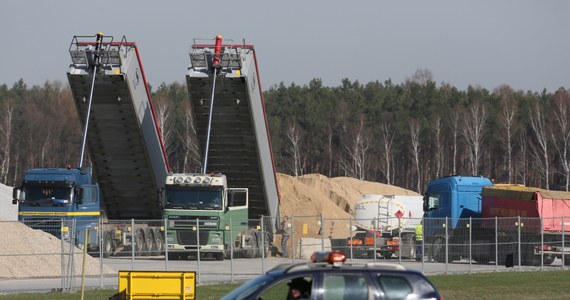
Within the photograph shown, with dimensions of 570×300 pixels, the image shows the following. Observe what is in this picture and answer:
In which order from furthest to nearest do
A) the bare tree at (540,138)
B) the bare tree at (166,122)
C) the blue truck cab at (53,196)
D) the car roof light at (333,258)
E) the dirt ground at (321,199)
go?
the bare tree at (166,122), the bare tree at (540,138), the dirt ground at (321,199), the blue truck cab at (53,196), the car roof light at (333,258)

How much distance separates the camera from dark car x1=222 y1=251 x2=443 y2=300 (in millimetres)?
12530

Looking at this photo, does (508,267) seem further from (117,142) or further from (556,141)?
(556,141)

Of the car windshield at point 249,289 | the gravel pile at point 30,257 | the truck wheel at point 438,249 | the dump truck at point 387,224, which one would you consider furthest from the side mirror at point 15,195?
the car windshield at point 249,289

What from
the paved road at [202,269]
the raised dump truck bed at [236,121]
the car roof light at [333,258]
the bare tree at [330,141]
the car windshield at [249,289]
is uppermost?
the bare tree at [330,141]

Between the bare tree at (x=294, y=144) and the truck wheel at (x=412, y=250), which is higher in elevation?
the bare tree at (x=294, y=144)

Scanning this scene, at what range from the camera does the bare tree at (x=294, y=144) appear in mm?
92738

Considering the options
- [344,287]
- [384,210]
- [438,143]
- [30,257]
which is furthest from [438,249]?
[438,143]

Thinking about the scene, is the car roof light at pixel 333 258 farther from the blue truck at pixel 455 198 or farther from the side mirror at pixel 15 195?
the side mirror at pixel 15 195

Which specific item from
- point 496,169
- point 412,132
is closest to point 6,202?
point 412,132

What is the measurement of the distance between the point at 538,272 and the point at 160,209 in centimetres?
1486

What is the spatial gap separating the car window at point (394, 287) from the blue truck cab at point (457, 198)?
29363 millimetres

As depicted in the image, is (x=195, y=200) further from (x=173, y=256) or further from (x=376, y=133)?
(x=376, y=133)

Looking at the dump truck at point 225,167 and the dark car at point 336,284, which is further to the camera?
the dump truck at point 225,167

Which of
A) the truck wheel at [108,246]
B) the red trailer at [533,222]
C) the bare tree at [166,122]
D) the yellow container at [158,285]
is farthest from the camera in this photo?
the bare tree at [166,122]
